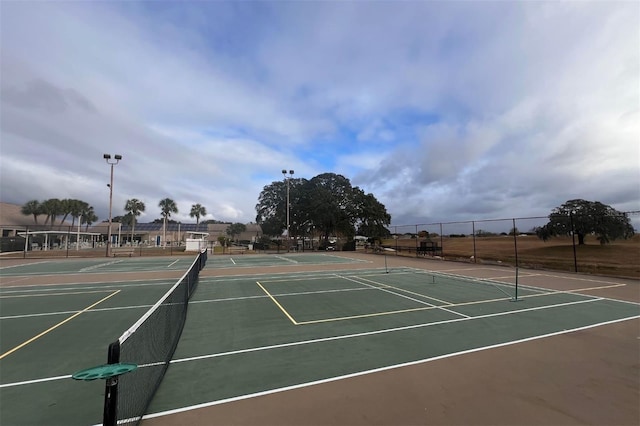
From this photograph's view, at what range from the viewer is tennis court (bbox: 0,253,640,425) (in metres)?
4.18

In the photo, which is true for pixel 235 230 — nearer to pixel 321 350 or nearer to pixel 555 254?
pixel 555 254

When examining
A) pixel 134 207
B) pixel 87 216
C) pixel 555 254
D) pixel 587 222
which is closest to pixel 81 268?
pixel 555 254

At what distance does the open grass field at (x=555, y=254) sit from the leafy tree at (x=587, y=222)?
0.45 meters

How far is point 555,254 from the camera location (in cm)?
2062

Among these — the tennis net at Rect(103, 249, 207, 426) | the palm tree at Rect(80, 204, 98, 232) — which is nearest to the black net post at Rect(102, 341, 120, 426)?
the tennis net at Rect(103, 249, 207, 426)

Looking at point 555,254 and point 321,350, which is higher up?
point 555,254

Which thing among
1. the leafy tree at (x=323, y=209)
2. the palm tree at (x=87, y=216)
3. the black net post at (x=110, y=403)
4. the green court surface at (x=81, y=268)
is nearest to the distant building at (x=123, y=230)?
the palm tree at (x=87, y=216)

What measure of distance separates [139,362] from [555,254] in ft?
80.2

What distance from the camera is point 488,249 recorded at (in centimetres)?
2570

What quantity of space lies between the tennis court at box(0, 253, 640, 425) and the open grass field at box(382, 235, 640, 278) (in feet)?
16.8

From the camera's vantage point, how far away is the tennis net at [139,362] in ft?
9.85

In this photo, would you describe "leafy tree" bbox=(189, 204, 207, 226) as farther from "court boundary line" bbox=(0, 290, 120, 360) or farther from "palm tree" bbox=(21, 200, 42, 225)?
"court boundary line" bbox=(0, 290, 120, 360)

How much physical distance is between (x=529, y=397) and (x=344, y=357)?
2.96 metres

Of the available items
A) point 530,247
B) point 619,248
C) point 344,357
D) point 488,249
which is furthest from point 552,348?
point 488,249
